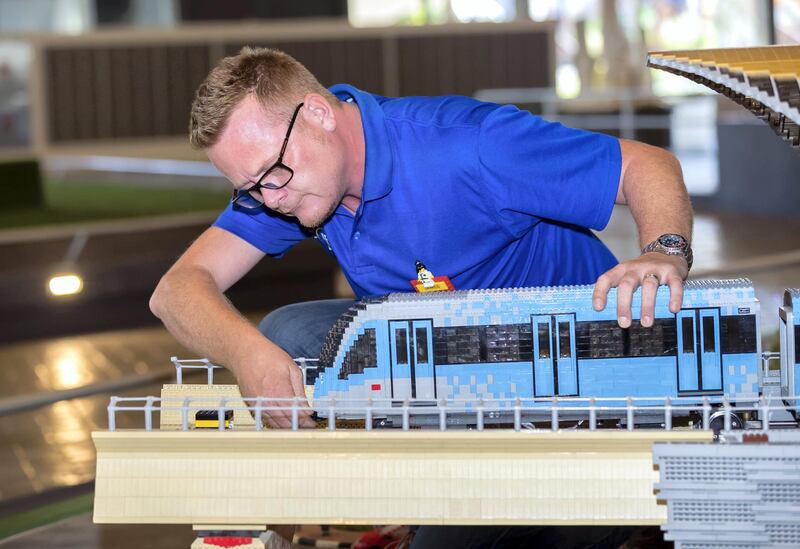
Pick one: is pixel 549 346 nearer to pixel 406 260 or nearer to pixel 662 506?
pixel 662 506

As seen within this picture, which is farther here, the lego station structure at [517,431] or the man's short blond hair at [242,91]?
the man's short blond hair at [242,91]

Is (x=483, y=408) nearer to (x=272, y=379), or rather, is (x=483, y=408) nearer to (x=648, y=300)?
(x=648, y=300)

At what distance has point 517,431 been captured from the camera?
1480mm

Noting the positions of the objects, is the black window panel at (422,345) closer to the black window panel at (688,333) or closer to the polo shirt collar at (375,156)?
the black window panel at (688,333)

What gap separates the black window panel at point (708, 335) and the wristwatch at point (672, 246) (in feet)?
0.73

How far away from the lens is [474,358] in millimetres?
1718

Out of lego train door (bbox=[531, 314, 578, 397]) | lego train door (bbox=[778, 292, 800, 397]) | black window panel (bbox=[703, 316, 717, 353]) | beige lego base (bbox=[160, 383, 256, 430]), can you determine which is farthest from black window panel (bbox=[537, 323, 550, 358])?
beige lego base (bbox=[160, 383, 256, 430])

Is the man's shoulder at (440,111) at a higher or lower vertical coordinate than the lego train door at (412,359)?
higher

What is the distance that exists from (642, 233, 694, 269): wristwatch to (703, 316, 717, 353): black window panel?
22 cm

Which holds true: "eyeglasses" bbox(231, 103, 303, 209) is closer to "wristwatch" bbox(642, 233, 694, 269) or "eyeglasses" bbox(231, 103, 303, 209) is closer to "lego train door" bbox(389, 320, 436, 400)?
"lego train door" bbox(389, 320, 436, 400)

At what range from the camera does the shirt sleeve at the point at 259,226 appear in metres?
2.54

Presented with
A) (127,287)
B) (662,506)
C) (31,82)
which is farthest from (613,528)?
(31,82)

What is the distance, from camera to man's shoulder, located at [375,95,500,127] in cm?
232

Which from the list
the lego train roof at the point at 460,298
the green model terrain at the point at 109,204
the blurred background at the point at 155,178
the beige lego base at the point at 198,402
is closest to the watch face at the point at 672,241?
the lego train roof at the point at 460,298
